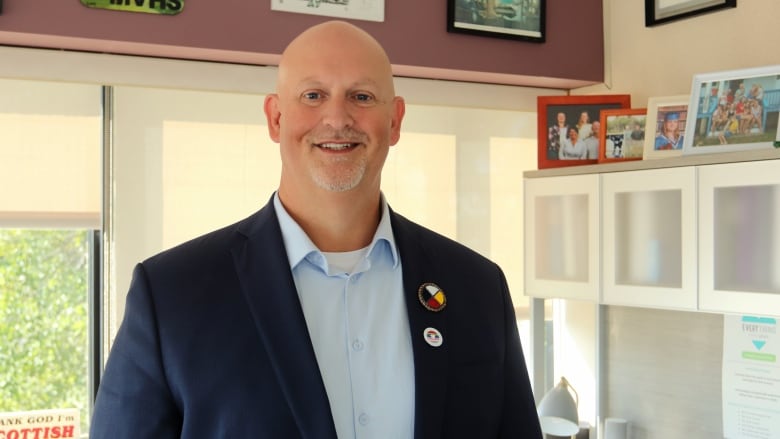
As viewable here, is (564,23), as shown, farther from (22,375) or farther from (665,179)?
(22,375)

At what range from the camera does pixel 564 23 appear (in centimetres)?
348

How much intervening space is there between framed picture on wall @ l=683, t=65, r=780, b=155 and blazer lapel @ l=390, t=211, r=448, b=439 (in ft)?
4.35

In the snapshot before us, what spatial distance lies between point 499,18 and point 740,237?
4.07 feet

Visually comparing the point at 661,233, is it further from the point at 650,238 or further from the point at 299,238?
the point at 299,238

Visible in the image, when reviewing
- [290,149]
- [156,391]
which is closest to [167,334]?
[156,391]

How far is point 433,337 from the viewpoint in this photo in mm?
1564

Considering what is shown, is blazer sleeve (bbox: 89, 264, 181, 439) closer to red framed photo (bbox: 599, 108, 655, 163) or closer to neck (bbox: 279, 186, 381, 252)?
neck (bbox: 279, 186, 381, 252)

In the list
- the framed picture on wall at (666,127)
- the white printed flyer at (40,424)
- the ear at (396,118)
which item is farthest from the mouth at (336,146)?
the white printed flyer at (40,424)

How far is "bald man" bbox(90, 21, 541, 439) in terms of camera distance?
142 cm

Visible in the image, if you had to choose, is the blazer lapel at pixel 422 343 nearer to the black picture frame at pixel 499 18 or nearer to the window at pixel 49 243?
the window at pixel 49 243

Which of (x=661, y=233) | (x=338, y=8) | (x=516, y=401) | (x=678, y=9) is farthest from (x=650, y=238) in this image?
(x=516, y=401)

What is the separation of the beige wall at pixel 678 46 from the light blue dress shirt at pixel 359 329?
6.01 ft

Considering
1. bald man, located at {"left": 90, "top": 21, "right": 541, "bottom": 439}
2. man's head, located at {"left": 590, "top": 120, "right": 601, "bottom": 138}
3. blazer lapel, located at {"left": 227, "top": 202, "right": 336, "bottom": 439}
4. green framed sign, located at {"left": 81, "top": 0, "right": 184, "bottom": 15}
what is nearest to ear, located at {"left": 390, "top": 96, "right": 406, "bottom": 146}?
bald man, located at {"left": 90, "top": 21, "right": 541, "bottom": 439}

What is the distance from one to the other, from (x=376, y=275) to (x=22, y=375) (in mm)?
1712
